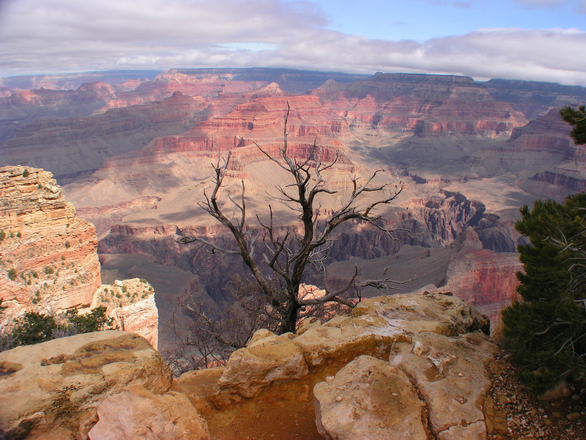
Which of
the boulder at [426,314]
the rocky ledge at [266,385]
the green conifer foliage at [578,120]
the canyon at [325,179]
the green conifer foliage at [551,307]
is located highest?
the green conifer foliage at [578,120]

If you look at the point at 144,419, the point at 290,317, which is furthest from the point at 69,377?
the point at 290,317

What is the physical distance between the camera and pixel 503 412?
5762mm

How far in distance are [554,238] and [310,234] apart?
4.93 meters

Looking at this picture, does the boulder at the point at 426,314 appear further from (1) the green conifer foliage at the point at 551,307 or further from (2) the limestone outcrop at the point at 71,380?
(2) the limestone outcrop at the point at 71,380

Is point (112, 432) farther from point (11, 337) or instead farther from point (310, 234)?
point (11, 337)

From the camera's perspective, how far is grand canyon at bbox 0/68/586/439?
15.0 metres

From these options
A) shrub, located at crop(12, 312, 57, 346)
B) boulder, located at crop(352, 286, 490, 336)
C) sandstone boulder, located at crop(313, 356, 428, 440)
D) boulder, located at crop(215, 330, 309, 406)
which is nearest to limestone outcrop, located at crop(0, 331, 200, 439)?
boulder, located at crop(215, 330, 309, 406)

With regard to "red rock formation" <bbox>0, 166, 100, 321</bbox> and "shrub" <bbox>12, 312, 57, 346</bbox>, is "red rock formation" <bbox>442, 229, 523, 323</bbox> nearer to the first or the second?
"red rock formation" <bbox>0, 166, 100, 321</bbox>

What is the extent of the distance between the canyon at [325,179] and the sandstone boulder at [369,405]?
10.5 m

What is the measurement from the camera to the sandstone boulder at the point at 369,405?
16.8 feet

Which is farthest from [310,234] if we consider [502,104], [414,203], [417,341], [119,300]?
[502,104]

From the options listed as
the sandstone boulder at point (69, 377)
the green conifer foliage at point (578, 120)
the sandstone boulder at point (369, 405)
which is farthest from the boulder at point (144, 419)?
the green conifer foliage at point (578, 120)

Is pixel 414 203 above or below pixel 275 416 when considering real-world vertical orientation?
below

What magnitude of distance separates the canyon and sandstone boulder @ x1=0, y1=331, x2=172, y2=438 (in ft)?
35.7
